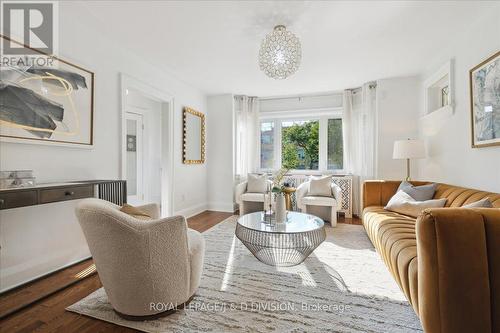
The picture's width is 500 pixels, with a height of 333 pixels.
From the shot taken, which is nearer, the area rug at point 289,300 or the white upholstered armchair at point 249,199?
the area rug at point 289,300

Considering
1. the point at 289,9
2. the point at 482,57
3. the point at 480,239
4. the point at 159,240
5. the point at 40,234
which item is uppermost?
the point at 289,9

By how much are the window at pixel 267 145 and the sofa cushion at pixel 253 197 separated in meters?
1.26

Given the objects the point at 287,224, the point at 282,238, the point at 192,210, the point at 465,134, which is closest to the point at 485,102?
the point at 465,134

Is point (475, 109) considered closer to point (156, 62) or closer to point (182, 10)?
point (182, 10)

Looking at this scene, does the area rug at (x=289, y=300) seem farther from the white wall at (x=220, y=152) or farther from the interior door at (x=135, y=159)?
the interior door at (x=135, y=159)

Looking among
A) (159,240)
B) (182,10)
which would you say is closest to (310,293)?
(159,240)

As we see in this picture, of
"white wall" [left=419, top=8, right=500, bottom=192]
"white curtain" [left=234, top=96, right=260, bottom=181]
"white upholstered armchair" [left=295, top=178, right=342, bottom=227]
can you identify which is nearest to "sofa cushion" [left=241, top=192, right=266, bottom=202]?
"white upholstered armchair" [left=295, top=178, right=342, bottom=227]

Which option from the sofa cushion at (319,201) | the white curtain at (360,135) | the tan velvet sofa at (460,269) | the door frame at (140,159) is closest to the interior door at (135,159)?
the door frame at (140,159)

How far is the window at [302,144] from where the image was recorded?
514 centimetres

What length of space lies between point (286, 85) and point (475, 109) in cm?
280

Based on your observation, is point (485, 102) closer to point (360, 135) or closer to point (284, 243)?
point (360, 135)

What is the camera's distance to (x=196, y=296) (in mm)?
1894

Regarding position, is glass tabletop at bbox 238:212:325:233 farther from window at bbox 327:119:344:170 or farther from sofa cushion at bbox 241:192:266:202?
window at bbox 327:119:344:170

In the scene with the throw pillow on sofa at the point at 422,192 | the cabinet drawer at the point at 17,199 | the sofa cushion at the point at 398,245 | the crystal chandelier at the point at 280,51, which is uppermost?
the crystal chandelier at the point at 280,51
